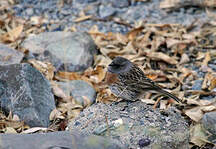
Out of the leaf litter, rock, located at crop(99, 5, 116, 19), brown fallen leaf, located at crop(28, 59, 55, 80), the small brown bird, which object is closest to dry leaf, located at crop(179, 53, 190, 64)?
the leaf litter

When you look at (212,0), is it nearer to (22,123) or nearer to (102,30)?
(102,30)

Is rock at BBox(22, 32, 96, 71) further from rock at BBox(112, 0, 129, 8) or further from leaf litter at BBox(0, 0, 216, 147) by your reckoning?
rock at BBox(112, 0, 129, 8)

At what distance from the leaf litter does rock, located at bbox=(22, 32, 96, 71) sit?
172mm

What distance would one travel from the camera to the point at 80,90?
248 inches

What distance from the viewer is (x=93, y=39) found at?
7828mm

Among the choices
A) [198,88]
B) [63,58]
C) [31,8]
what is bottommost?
[198,88]

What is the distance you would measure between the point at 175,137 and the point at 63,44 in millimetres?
3275

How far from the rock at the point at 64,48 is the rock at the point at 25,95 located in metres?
1.09

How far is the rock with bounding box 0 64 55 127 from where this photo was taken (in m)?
5.48

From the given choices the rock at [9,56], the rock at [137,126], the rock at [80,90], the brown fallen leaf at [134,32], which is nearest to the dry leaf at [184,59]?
the brown fallen leaf at [134,32]

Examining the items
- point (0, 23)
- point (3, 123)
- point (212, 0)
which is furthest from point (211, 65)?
point (0, 23)

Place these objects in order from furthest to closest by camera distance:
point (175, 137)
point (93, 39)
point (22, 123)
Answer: point (93, 39) → point (22, 123) → point (175, 137)

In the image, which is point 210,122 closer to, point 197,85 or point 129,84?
point 129,84

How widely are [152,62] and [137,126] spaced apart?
2889mm
